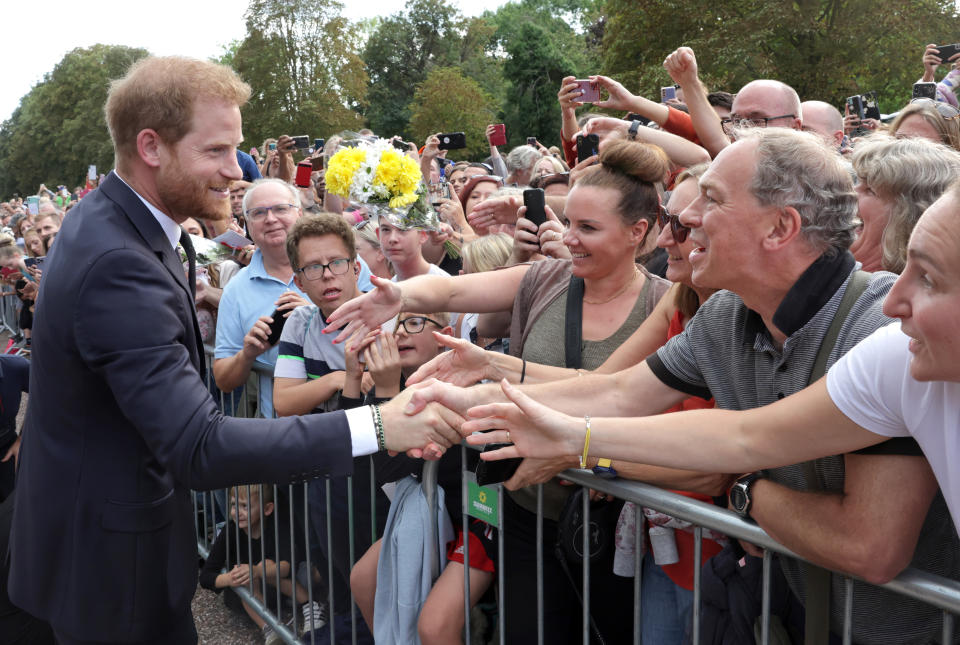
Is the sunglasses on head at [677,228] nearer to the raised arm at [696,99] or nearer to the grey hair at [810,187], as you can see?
the grey hair at [810,187]

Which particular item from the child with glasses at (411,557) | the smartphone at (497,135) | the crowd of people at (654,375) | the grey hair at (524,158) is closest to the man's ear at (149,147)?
the crowd of people at (654,375)

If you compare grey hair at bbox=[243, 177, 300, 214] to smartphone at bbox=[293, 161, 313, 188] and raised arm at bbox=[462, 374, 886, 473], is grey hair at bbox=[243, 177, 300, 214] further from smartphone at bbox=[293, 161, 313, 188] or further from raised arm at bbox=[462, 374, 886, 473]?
raised arm at bbox=[462, 374, 886, 473]

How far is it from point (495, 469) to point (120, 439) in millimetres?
1142

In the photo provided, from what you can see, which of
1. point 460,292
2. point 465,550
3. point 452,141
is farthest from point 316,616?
point 452,141

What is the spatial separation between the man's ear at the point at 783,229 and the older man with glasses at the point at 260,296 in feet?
9.05

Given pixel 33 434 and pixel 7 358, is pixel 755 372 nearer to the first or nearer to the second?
pixel 33 434

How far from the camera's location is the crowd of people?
1749 millimetres

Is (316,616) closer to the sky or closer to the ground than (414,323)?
closer to the ground

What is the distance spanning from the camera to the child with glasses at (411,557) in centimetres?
297

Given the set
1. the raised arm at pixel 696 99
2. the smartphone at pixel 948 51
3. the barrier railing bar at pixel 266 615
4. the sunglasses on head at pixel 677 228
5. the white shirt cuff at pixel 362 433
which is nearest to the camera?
the white shirt cuff at pixel 362 433

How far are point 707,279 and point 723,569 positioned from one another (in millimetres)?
791

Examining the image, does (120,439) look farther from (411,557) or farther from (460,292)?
(460,292)

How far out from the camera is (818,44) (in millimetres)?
24531

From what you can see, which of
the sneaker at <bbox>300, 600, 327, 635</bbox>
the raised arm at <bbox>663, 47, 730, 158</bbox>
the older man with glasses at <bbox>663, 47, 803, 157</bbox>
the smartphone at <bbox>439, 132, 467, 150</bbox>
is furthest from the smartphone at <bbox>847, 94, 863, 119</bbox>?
the sneaker at <bbox>300, 600, 327, 635</bbox>
